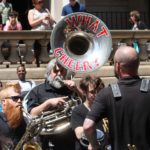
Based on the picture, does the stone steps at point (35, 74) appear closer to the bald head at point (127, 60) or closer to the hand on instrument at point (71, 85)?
the hand on instrument at point (71, 85)

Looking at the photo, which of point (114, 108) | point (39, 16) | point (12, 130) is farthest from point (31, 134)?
point (39, 16)

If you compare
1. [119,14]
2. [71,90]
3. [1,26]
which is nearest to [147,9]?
[119,14]

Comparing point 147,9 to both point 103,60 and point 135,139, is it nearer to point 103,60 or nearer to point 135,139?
point 103,60

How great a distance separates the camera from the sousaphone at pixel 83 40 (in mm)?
6887

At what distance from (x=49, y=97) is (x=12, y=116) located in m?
0.85

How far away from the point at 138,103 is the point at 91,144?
473 mm

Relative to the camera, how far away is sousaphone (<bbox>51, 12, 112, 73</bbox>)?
6887 millimetres

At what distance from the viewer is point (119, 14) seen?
64.0 ft

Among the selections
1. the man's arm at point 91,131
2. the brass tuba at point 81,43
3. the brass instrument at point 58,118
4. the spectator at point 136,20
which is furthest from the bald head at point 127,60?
the spectator at point 136,20

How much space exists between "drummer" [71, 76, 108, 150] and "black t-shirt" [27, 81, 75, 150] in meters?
0.26

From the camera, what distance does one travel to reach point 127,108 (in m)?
4.69

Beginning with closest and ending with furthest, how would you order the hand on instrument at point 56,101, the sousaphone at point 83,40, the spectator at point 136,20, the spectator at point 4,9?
the hand on instrument at point 56,101
the sousaphone at point 83,40
the spectator at point 136,20
the spectator at point 4,9

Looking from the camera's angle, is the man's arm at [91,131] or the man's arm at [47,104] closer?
the man's arm at [91,131]

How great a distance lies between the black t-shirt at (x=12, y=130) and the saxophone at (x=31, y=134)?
5 cm
